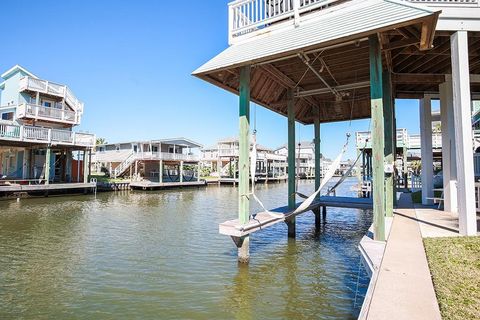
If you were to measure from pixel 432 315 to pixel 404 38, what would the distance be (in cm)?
457

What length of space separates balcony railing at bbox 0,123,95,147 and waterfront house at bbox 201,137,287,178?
18.9m

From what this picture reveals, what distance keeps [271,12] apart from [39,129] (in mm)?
21852

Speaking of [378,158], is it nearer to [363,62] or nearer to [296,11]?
[363,62]

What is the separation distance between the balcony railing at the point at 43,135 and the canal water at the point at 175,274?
11.9 m

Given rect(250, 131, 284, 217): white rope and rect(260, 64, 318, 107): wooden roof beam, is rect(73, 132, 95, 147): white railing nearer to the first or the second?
rect(260, 64, 318, 107): wooden roof beam

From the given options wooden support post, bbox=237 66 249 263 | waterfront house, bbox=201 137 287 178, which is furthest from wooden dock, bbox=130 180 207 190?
wooden support post, bbox=237 66 249 263

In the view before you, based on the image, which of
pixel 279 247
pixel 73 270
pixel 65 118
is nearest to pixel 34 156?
pixel 65 118

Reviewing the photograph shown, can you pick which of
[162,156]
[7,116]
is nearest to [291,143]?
[162,156]

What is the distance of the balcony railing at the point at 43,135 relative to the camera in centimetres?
2009

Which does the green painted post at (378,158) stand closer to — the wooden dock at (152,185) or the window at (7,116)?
the wooden dock at (152,185)

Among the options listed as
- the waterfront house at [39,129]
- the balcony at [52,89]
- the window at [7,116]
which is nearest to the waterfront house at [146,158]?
the waterfront house at [39,129]

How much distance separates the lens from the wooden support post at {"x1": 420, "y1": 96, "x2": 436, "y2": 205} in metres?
10.1

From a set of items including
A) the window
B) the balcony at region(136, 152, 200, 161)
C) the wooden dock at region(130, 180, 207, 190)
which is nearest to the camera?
the window

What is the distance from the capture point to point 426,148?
10328 mm
